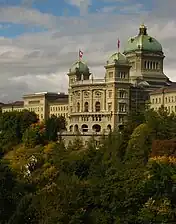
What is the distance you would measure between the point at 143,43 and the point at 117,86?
15.3 m

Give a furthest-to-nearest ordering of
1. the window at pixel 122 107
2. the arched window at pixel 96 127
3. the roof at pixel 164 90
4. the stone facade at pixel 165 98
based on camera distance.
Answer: the arched window at pixel 96 127 → the window at pixel 122 107 → the roof at pixel 164 90 → the stone facade at pixel 165 98

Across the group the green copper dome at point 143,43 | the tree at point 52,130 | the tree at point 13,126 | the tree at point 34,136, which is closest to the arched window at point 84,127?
the tree at point 52,130

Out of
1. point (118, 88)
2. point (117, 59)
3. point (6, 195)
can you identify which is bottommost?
point (6, 195)

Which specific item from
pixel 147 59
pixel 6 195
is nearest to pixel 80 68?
pixel 147 59

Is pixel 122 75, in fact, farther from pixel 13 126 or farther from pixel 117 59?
pixel 13 126

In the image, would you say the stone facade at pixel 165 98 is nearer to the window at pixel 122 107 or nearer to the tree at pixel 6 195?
the window at pixel 122 107

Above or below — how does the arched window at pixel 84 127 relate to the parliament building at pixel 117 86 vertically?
below

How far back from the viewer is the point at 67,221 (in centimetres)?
5566

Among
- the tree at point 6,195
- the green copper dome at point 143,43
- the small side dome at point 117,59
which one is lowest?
the tree at point 6,195

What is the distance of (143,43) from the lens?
12988 centimetres

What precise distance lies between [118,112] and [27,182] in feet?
149

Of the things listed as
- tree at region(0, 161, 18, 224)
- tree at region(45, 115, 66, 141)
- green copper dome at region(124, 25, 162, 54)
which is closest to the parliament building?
green copper dome at region(124, 25, 162, 54)

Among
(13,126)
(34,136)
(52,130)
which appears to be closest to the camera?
(34,136)

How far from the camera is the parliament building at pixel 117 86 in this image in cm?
11900
